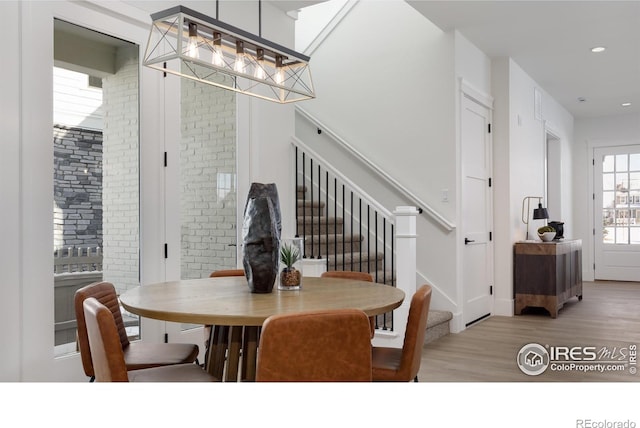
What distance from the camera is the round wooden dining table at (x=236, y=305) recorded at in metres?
1.85

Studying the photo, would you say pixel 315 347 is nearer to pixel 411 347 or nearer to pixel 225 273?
pixel 411 347

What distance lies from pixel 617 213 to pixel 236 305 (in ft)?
29.0

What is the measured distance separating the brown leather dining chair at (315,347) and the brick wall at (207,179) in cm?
222

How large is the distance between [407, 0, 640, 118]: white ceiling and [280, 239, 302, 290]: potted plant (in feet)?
9.49

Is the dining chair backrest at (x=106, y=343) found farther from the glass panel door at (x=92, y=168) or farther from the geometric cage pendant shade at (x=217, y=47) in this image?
the glass panel door at (x=92, y=168)

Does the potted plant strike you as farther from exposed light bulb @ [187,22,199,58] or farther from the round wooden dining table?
exposed light bulb @ [187,22,199,58]

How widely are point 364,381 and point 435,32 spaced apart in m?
4.28

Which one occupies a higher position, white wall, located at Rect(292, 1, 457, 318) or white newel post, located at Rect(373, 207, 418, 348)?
white wall, located at Rect(292, 1, 457, 318)

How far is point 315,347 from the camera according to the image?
1.68m

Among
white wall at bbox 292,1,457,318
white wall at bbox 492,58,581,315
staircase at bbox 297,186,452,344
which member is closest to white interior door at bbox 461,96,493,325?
white wall at bbox 492,58,581,315

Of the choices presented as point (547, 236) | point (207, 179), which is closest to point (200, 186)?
point (207, 179)

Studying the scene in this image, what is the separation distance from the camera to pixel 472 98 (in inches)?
214

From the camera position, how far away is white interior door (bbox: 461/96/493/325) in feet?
17.4
